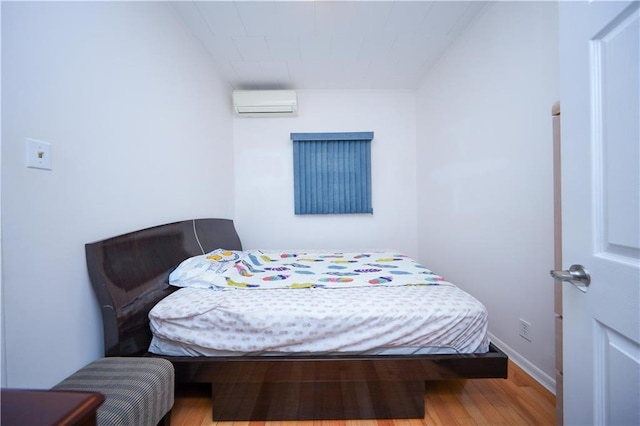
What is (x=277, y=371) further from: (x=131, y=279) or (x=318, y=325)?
(x=131, y=279)

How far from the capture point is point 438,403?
1339 millimetres

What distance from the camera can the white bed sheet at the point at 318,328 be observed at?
1.17 metres

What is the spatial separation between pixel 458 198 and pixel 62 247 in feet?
9.01

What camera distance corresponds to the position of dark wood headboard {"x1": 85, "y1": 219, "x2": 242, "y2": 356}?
3.66ft

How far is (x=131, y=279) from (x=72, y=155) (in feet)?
2.12

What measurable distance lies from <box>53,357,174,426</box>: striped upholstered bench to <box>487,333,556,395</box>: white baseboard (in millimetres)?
2051

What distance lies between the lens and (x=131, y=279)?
1.23 m

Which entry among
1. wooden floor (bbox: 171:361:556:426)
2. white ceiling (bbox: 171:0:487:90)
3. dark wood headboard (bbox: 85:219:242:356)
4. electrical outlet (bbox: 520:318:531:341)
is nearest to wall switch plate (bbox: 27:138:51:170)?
dark wood headboard (bbox: 85:219:242:356)

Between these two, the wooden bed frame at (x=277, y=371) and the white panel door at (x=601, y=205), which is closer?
the white panel door at (x=601, y=205)

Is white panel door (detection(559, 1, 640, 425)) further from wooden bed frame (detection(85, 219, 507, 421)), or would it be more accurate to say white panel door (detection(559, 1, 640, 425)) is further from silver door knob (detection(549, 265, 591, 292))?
wooden bed frame (detection(85, 219, 507, 421))

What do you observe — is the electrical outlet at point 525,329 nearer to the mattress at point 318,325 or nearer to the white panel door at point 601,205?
the mattress at point 318,325

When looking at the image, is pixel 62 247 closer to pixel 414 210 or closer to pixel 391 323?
pixel 391 323

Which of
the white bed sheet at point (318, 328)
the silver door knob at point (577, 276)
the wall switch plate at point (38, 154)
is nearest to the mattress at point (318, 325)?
the white bed sheet at point (318, 328)

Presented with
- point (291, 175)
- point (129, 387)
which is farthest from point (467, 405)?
point (291, 175)
